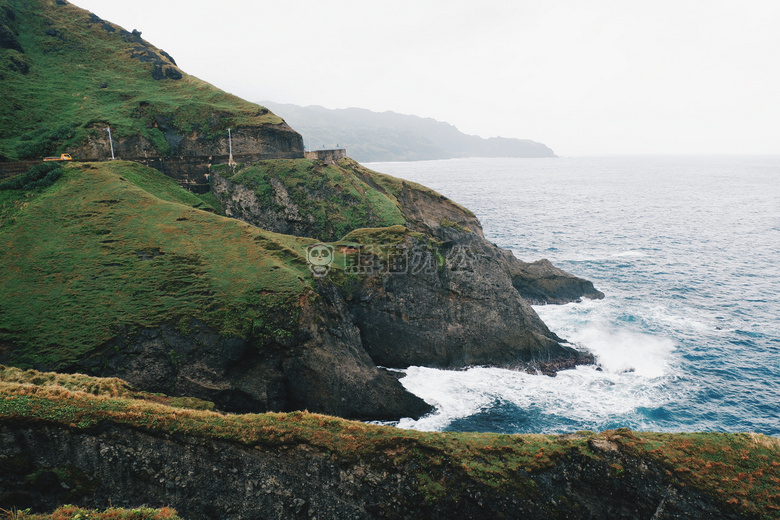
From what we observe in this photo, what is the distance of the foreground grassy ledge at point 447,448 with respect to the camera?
1377 cm

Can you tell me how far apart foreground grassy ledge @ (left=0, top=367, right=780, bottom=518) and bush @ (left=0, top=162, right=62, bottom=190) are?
76.9 feet

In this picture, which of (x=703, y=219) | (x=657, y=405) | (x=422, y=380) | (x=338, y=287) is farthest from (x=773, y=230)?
(x=338, y=287)

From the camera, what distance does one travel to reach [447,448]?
15977mm

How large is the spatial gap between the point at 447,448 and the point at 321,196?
34.2 meters

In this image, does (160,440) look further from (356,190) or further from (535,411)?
(356,190)

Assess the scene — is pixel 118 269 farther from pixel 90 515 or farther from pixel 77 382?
pixel 90 515

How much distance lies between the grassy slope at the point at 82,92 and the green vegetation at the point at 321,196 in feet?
24.2

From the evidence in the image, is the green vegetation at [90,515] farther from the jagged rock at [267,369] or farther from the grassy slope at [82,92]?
the grassy slope at [82,92]

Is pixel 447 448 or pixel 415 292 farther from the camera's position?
pixel 415 292

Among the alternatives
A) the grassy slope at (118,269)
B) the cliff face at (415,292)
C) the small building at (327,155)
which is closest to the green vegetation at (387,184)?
the small building at (327,155)

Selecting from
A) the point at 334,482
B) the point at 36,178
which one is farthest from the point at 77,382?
the point at 36,178

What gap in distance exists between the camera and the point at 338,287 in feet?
105

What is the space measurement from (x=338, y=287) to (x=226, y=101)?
3538 centimetres

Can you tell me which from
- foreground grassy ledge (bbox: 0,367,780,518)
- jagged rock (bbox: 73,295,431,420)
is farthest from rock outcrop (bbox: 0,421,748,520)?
jagged rock (bbox: 73,295,431,420)
